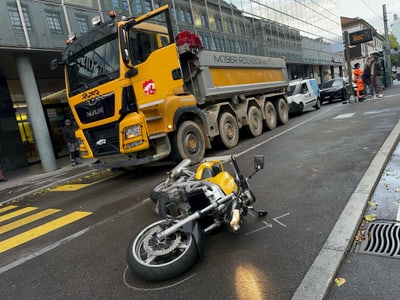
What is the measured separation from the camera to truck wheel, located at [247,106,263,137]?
447 inches

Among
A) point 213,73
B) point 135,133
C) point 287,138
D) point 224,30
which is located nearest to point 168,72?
Answer: point 135,133

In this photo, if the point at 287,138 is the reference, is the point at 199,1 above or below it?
above

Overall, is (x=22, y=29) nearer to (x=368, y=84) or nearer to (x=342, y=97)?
(x=368, y=84)

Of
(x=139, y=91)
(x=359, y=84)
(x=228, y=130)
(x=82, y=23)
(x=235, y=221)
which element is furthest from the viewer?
(x=359, y=84)

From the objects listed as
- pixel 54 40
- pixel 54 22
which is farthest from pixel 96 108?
pixel 54 22

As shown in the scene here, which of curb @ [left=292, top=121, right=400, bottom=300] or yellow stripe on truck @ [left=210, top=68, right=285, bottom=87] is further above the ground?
yellow stripe on truck @ [left=210, top=68, right=285, bottom=87]

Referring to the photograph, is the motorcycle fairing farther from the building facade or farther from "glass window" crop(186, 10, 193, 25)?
"glass window" crop(186, 10, 193, 25)

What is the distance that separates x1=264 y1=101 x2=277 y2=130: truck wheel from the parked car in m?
4.11

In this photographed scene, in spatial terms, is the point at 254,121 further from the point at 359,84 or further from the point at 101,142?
the point at 359,84

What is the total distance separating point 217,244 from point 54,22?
38.3 feet

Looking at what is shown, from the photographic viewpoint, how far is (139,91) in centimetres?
701

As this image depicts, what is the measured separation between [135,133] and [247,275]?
4458 mm

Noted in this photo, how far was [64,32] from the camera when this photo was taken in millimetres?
12422

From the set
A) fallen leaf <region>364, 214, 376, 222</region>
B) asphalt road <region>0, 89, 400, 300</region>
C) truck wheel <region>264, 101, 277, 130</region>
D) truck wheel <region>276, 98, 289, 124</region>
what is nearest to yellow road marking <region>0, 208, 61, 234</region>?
asphalt road <region>0, 89, 400, 300</region>
